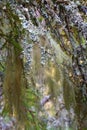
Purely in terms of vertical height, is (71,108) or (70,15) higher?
(70,15)

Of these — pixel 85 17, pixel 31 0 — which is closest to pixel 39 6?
pixel 31 0

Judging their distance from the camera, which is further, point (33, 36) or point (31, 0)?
point (31, 0)

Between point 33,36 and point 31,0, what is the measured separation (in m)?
0.23

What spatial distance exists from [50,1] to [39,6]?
44mm

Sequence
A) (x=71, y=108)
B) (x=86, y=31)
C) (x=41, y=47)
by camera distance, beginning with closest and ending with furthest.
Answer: (x=41, y=47) < (x=86, y=31) < (x=71, y=108)

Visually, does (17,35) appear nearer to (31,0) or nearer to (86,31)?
Answer: (31,0)

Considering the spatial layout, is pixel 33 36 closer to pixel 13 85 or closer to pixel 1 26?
pixel 13 85

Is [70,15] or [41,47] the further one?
[70,15]

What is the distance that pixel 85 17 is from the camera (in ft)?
3.61

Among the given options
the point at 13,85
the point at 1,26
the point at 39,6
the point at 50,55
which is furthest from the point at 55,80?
the point at 1,26

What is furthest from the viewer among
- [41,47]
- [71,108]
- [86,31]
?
[71,108]

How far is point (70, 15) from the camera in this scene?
1014 mm

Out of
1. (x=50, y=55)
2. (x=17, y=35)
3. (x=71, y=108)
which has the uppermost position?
(x=17, y=35)

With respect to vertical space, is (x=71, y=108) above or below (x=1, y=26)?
below
